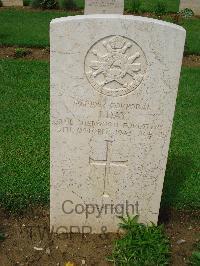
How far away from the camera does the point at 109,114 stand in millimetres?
3695

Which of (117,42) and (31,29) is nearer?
(117,42)

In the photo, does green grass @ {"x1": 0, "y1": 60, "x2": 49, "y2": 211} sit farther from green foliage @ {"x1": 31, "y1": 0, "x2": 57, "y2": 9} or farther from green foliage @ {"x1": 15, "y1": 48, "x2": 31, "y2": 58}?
green foliage @ {"x1": 31, "y1": 0, "x2": 57, "y2": 9}

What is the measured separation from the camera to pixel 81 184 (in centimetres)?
406

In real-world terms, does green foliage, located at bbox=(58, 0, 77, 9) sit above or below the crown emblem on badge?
below

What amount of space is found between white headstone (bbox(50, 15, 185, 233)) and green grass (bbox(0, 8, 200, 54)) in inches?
263

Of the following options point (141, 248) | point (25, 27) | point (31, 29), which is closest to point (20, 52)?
point (31, 29)

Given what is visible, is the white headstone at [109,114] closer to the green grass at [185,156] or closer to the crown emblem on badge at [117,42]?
the crown emblem on badge at [117,42]

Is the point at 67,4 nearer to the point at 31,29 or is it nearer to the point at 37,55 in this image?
the point at 31,29

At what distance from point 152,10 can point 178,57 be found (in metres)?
11.2

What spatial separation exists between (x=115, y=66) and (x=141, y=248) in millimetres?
1619

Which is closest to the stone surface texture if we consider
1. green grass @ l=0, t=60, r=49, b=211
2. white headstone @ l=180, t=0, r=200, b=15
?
white headstone @ l=180, t=0, r=200, b=15

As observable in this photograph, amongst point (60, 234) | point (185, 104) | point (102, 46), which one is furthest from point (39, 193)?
point (185, 104)

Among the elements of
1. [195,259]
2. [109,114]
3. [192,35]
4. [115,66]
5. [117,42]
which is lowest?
[195,259]

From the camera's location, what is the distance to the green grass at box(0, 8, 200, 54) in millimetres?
10320
